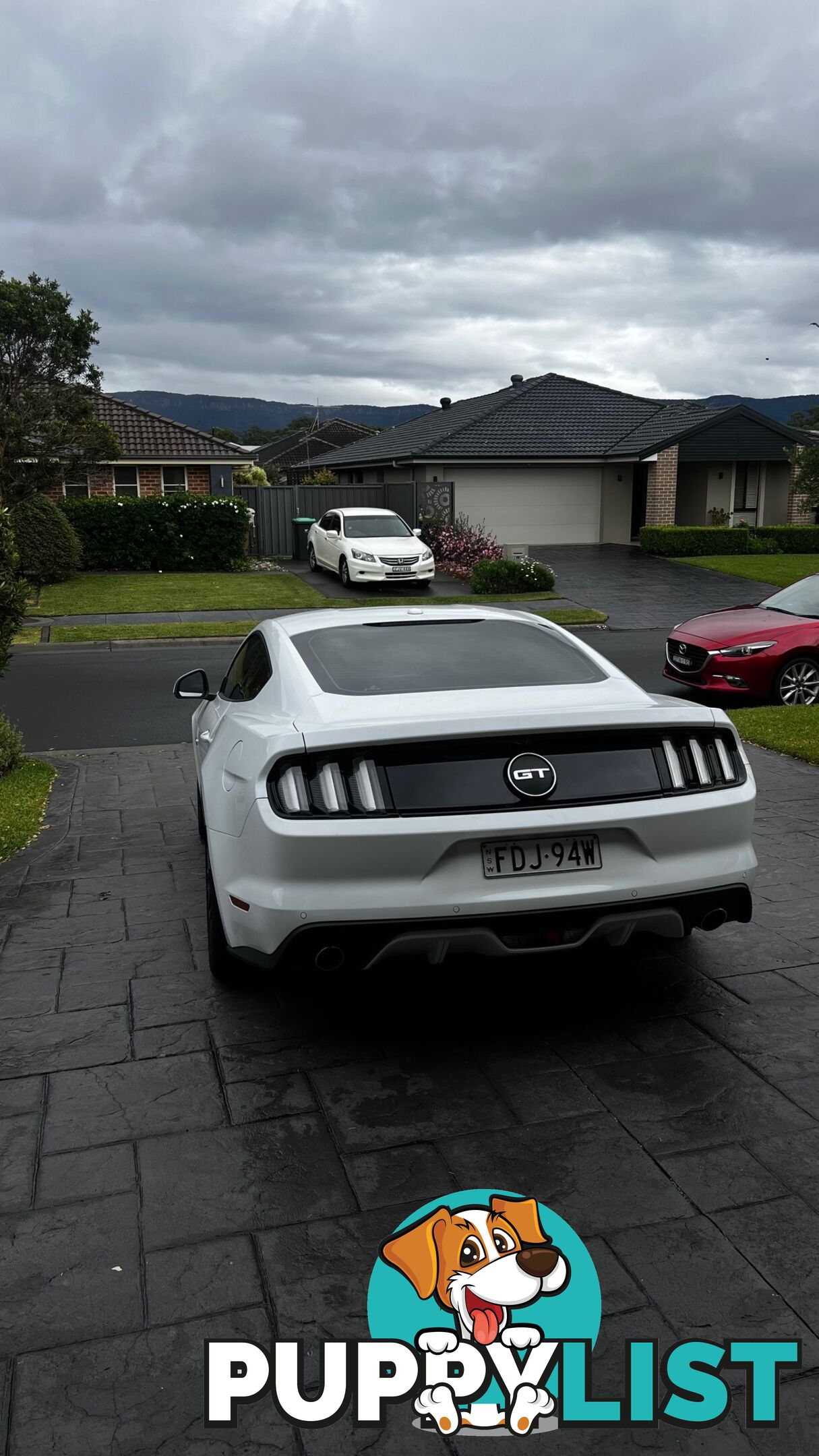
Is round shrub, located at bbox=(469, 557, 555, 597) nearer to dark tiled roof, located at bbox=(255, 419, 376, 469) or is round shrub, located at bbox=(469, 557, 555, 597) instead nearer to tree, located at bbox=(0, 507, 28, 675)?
tree, located at bbox=(0, 507, 28, 675)

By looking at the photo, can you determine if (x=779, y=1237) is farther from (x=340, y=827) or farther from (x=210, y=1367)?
(x=340, y=827)

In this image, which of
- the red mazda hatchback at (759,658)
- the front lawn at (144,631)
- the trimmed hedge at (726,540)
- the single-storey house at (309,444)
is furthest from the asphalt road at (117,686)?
the single-storey house at (309,444)

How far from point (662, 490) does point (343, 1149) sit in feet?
111

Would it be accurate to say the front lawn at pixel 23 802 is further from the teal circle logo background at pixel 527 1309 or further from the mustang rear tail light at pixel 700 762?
the teal circle logo background at pixel 527 1309

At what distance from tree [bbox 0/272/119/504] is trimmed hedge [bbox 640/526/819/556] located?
15.4 meters

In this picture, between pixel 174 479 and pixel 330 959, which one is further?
pixel 174 479

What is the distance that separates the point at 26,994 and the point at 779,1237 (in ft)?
9.80

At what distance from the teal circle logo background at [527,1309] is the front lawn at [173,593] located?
725 inches

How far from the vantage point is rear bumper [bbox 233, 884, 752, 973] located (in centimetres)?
354

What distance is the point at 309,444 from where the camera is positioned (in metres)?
92.4

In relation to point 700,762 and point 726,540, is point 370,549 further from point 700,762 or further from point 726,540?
point 700,762

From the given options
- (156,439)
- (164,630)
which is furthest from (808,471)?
(156,439)

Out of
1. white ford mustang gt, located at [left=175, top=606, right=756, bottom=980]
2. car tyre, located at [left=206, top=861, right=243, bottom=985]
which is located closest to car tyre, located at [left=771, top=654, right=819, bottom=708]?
white ford mustang gt, located at [left=175, top=606, right=756, bottom=980]

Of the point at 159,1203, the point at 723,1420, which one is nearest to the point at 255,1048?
the point at 159,1203
